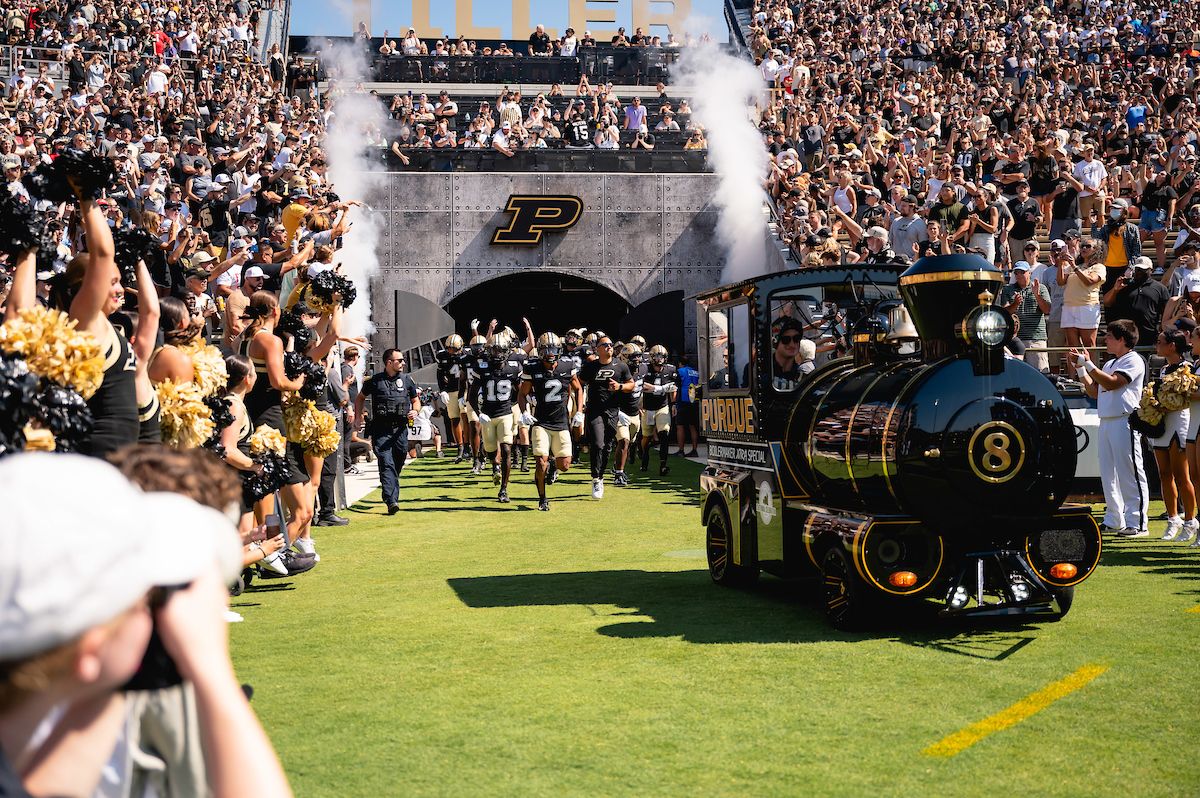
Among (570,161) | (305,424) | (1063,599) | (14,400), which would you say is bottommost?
(1063,599)

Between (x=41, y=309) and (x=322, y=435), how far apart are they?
5.00m

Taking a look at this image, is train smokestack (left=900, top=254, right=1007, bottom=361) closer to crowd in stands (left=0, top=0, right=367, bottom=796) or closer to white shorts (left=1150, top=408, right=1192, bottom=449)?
crowd in stands (left=0, top=0, right=367, bottom=796)

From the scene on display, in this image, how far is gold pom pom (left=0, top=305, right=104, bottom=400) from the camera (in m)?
4.33

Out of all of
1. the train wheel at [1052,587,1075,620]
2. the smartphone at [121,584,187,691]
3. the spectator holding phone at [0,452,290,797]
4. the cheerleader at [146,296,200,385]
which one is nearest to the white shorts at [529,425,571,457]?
the cheerleader at [146,296,200,385]

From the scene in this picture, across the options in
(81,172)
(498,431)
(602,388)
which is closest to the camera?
(81,172)

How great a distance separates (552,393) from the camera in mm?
15422

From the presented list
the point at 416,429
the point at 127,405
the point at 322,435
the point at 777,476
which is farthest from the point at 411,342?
the point at 127,405

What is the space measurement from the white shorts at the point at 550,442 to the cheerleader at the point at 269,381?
5646mm

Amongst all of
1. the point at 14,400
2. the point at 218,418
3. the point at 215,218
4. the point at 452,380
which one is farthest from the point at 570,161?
the point at 14,400

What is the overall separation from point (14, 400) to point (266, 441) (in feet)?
15.0

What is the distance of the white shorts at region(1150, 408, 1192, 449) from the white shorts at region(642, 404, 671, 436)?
986 centimetres

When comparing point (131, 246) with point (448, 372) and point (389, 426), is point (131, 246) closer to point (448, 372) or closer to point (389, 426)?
point (389, 426)

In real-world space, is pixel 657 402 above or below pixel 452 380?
below

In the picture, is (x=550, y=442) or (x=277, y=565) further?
(x=550, y=442)
